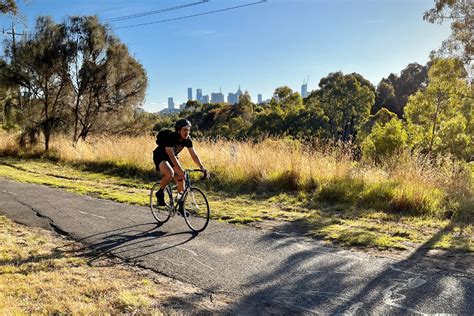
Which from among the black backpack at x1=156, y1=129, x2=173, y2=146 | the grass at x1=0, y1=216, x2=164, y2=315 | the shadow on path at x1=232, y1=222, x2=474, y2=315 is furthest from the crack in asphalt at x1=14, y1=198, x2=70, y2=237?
the shadow on path at x1=232, y1=222, x2=474, y2=315

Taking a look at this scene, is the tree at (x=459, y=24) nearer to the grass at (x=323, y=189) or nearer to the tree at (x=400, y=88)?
the grass at (x=323, y=189)

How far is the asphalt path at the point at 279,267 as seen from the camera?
3.69 meters

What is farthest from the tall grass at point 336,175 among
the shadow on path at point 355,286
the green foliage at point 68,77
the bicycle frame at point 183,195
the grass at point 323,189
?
the green foliage at point 68,77

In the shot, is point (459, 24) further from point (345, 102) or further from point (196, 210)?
point (345, 102)

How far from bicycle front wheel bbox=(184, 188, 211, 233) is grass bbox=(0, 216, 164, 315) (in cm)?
180

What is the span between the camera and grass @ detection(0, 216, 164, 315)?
11.8 feet

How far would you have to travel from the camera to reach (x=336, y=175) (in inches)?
359

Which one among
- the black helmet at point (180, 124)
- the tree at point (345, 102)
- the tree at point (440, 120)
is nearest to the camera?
the black helmet at point (180, 124)

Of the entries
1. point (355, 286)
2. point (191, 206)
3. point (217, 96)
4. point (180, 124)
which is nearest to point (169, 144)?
point (180, 124)

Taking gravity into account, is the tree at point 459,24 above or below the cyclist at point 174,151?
above

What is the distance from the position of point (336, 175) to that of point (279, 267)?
4.94 m

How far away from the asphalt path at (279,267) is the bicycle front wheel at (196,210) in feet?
0.52

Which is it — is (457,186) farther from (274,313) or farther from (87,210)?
(87,210)

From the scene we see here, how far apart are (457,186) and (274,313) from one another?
614 cm
